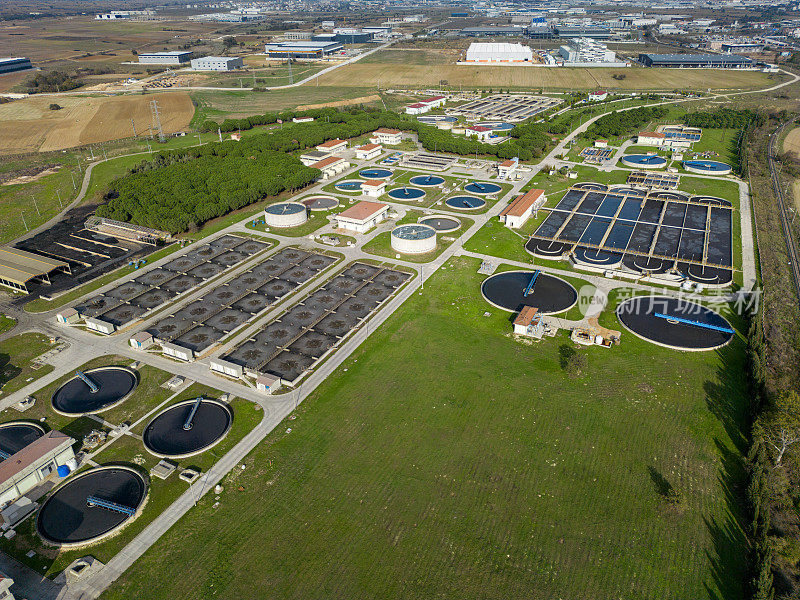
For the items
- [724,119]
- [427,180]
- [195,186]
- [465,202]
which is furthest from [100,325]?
[724,119]

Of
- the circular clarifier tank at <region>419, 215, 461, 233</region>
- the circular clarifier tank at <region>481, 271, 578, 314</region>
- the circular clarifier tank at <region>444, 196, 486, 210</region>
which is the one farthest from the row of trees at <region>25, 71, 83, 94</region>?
the circular clarifier tank at <region>481, 271, 578, 314</region>

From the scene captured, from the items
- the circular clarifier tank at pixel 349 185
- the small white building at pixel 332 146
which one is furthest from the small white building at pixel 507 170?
the small white building at pixel 332 146

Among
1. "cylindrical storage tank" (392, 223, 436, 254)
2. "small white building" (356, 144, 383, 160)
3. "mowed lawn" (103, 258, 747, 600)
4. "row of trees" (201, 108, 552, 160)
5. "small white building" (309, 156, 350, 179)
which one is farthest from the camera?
"row of trees" (201, 108, 552, 160)

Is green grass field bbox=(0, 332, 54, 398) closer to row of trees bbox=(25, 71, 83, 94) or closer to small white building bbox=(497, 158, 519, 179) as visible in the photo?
small white building bbox=(497, 158, 519, 179)

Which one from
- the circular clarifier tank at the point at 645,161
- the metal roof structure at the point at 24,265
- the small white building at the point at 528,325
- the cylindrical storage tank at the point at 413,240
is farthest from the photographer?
the circular clarifier tank at the point at 645,161

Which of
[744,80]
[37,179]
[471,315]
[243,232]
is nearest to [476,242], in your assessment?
[471,315]

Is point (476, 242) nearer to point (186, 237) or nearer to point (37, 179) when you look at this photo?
point (186, 237)

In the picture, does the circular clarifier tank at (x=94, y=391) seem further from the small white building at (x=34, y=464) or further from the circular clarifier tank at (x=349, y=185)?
the circular clarifier tank at (x=349, y=185)
